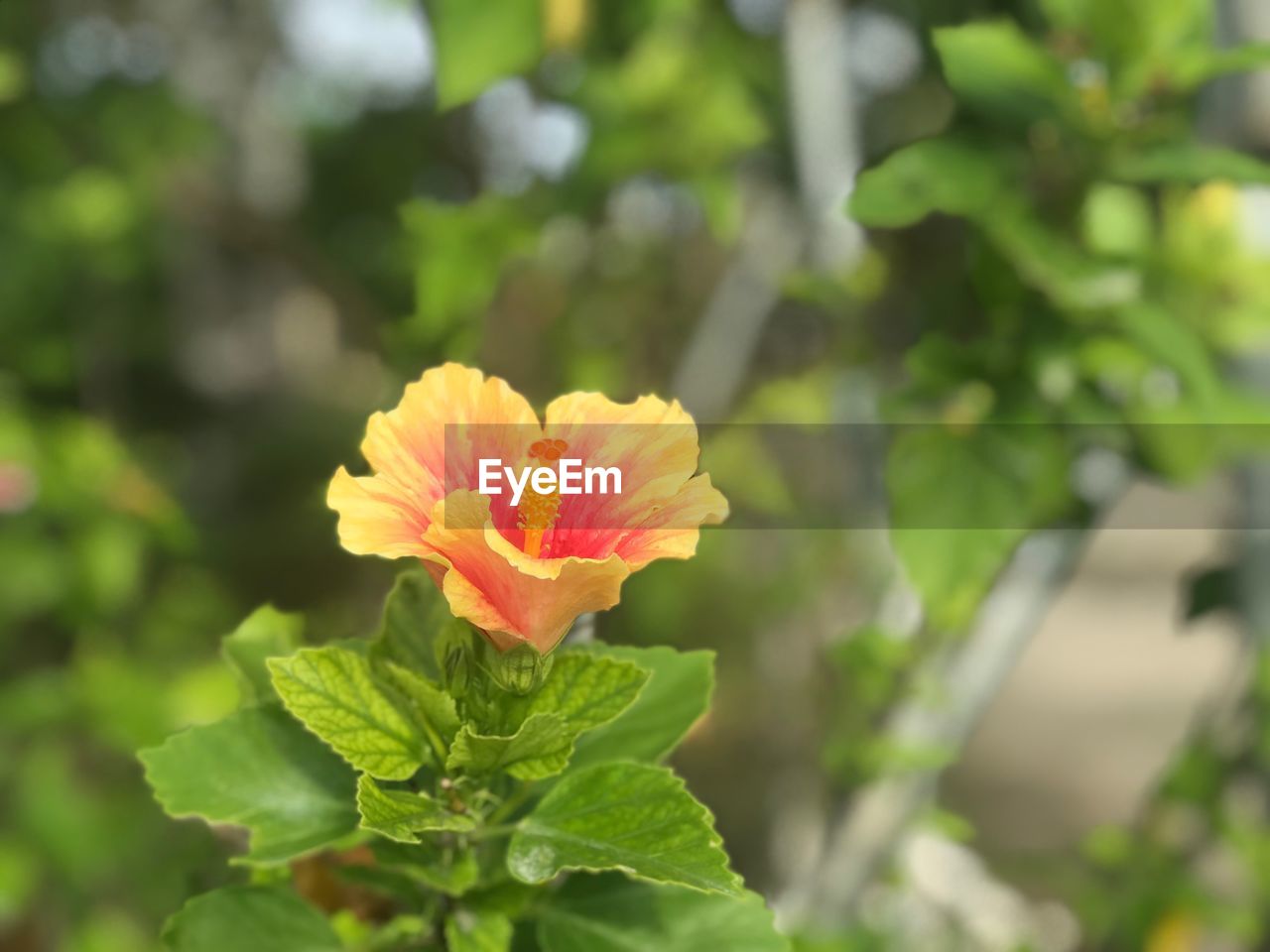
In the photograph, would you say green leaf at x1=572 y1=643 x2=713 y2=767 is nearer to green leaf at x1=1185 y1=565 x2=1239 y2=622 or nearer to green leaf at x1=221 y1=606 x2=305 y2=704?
green leaf at x1=221 y1=606 x2=305 y2=704

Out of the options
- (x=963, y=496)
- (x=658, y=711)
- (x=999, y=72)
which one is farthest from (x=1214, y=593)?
(x=658, y=711)

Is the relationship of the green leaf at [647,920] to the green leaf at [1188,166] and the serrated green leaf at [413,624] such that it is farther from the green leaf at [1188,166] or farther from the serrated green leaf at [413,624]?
the green leaf at [1188,166]

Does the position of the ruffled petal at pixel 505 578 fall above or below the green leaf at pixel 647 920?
above

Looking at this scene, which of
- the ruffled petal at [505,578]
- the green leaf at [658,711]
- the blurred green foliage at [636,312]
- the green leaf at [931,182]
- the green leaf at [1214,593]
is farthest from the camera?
the green leaf at [1214,593]

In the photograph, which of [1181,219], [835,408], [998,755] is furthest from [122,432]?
[998,755]

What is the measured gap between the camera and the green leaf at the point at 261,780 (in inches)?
16.6

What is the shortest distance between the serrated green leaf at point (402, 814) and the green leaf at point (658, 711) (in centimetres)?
7

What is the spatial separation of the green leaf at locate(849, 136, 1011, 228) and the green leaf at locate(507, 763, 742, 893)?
33cm

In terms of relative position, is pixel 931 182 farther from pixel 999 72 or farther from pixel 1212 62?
pixel 1212 62

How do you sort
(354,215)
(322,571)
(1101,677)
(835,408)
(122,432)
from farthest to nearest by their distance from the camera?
(1101,677), (354,215), (322,571), (122,432), (835,408)

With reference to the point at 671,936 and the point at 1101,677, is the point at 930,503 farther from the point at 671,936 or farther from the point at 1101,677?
the point at 1101,677

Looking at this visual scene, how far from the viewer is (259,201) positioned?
8.54 ft

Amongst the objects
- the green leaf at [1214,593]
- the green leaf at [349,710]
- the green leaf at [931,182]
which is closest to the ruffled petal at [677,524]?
the green leaf at [349,710]

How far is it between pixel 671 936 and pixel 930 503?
0.36m
